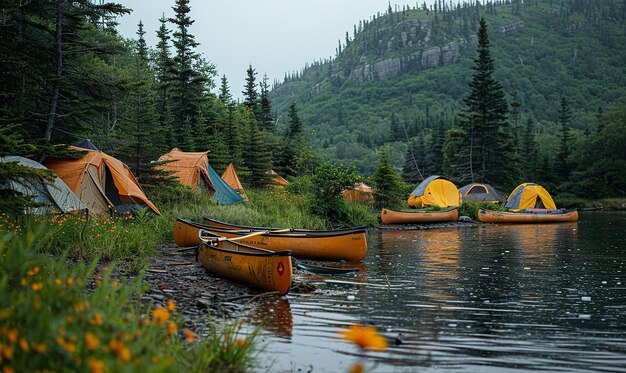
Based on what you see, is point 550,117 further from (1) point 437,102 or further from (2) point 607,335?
(2) point 607,335

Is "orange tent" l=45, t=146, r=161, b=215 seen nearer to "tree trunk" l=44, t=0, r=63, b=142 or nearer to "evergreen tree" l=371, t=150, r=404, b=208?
"tree trunk" l=44, t=0, r=63, b=142

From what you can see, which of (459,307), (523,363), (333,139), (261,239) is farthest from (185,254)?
(333,139)

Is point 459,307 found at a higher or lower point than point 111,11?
lower

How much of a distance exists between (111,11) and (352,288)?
12161 mm

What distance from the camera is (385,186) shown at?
1350 inches

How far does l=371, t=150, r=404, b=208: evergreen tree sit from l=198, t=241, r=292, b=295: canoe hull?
23908 mm

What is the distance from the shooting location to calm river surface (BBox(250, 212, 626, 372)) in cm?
582

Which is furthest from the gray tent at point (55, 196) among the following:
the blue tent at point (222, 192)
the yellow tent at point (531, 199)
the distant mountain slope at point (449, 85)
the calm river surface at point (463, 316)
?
the distant mountain slope at point (449, 85)

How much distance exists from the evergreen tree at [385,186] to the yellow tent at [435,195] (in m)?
2.65

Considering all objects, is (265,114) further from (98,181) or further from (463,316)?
(463,316)

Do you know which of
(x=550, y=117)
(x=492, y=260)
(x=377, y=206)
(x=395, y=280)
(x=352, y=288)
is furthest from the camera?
(x=550, y=117)

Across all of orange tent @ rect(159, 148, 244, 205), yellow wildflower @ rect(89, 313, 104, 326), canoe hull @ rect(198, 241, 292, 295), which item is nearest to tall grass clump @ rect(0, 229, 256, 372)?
yellow wildflower @ rect(89, 313, 104, 326)

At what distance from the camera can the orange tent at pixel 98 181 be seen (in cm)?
1538

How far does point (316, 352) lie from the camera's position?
6074mm
